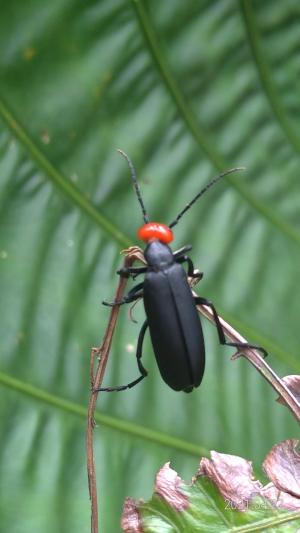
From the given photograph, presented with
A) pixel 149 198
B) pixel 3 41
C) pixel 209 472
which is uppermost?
pixel 3 41

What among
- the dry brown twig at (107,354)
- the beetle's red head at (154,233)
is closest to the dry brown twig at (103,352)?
the dry brown twig at (107,354)

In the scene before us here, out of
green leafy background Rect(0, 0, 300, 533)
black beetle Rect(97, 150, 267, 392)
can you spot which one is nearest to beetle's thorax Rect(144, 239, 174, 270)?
black beetle Rect(97, 150, 267, 392)

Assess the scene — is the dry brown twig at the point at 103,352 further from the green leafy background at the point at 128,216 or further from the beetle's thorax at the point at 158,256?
the green leafy background at the point at 128,216

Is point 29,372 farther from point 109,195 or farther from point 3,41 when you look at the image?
point 3,41

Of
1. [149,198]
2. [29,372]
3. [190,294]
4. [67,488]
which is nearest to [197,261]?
[149,198]

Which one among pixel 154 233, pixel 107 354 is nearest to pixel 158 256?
pixel 154 233

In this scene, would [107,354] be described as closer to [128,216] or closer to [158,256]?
[158,256]
